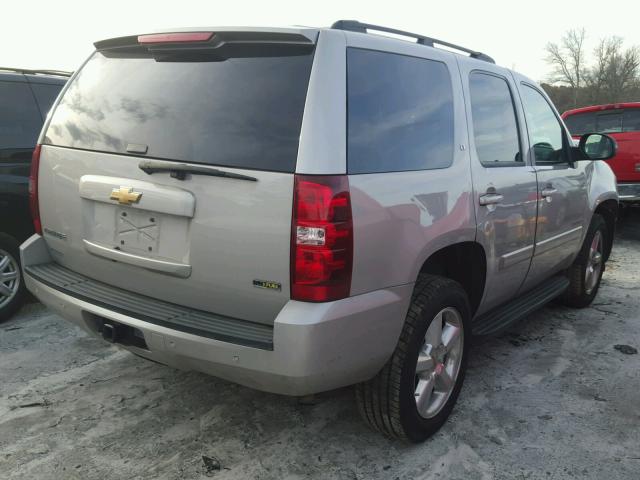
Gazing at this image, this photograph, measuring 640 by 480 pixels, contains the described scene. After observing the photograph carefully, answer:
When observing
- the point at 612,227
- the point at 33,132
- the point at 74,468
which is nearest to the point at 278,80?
the point at 74,468

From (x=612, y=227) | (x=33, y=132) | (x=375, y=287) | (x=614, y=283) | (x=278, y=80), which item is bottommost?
(x=614, y=283)

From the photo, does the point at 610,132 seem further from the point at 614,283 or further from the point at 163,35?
the point at 163,35

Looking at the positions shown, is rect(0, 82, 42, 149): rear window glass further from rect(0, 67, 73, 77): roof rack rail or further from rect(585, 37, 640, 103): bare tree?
rect(585, 37, 640, 103): bare tree

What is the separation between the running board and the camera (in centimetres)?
331

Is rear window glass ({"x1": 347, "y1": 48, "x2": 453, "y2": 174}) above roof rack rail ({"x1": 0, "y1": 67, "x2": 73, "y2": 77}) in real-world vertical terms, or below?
below

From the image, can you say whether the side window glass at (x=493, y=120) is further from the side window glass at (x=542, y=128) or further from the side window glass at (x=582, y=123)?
the side window glass at (x=582, y=123)

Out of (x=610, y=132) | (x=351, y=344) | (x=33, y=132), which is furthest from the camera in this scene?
(x=610, y=132)

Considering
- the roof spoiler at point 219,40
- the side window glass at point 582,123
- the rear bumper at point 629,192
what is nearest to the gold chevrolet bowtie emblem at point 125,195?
the roof spoiler at point 219,40

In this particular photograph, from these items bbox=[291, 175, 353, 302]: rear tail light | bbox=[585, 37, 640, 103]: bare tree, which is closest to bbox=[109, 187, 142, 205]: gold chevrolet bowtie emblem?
bbox=[291, 175, 353, 302]: rear tail light

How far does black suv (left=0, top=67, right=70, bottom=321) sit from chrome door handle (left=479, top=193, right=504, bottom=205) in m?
3.38

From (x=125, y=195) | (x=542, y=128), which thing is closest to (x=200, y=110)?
(x=125, y=195)

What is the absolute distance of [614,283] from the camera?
5.77 m

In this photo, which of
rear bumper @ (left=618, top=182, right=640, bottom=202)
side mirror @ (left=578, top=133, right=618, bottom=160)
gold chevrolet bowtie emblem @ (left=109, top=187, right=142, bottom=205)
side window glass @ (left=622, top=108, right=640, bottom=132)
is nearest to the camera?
gold chevrolet bowtie emblem @ (left=109, top=187, right=142, bottom=205)

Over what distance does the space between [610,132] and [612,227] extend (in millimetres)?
4190
